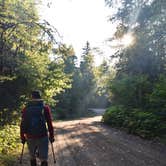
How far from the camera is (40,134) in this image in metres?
6.50

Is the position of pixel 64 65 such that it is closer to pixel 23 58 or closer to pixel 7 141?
pixel 23 58

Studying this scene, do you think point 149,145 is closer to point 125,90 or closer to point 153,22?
point 153,22

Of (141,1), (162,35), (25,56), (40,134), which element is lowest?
(40,134)

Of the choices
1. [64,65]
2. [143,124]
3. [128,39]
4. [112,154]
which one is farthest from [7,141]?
[128,39]

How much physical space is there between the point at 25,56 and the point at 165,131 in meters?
7.71

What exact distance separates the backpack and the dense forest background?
4.70m

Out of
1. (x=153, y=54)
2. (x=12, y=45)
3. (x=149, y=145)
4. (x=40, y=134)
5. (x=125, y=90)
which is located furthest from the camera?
(x=125, y=90)

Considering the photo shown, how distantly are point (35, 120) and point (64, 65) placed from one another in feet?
44.4

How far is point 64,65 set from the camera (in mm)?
19875

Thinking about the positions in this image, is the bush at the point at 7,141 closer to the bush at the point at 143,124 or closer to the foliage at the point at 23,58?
the foliage at the point at 23,58

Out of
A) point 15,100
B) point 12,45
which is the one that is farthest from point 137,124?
point 12,45

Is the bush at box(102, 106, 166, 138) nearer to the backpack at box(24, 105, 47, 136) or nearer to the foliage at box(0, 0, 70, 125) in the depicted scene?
the foliage at box(0, 0, 70, 125)

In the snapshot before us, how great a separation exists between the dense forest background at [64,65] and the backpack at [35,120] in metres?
4.70

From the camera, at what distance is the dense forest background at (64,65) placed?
12.0 metres
